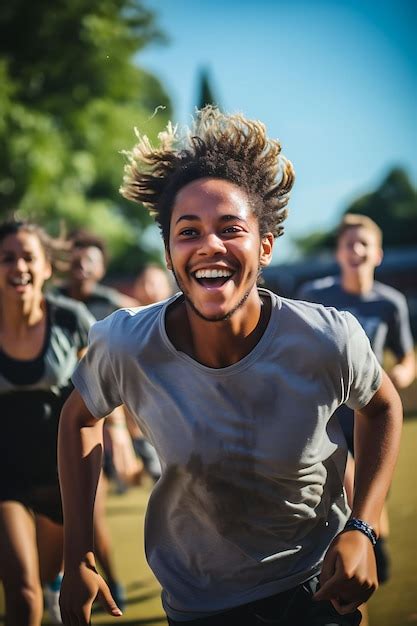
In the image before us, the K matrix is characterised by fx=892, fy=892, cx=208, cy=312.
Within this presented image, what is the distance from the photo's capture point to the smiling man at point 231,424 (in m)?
2.44

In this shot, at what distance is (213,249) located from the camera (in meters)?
2.42

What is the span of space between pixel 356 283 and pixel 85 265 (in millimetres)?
2231

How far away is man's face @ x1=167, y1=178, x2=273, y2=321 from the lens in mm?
2447

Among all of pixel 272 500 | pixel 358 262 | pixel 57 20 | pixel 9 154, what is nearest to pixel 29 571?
pixel 272 500

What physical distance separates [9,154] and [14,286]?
644 inches

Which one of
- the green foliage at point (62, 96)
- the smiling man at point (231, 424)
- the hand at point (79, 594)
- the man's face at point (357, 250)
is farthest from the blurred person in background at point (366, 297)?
the green foliage at point (62, 96)

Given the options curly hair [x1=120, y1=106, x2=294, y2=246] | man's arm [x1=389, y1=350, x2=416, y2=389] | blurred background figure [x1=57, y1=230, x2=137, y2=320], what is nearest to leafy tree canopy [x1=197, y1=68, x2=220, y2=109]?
blurred background figure [x1=57, y1=230, x2=137, y2=320]

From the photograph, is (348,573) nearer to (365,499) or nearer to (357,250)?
(365,499)

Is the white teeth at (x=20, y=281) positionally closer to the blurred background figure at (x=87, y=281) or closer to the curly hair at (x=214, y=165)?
the curly hair at (x=214, y=165)

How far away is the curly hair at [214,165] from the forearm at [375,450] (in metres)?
0.62

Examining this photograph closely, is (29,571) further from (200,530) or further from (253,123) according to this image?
(253,123)

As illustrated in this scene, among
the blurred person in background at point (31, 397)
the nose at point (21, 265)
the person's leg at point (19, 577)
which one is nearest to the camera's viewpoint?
the person's leg at point (19, 577)

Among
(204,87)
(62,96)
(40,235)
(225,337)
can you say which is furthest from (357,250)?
(204,87)

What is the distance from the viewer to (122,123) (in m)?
23.5
